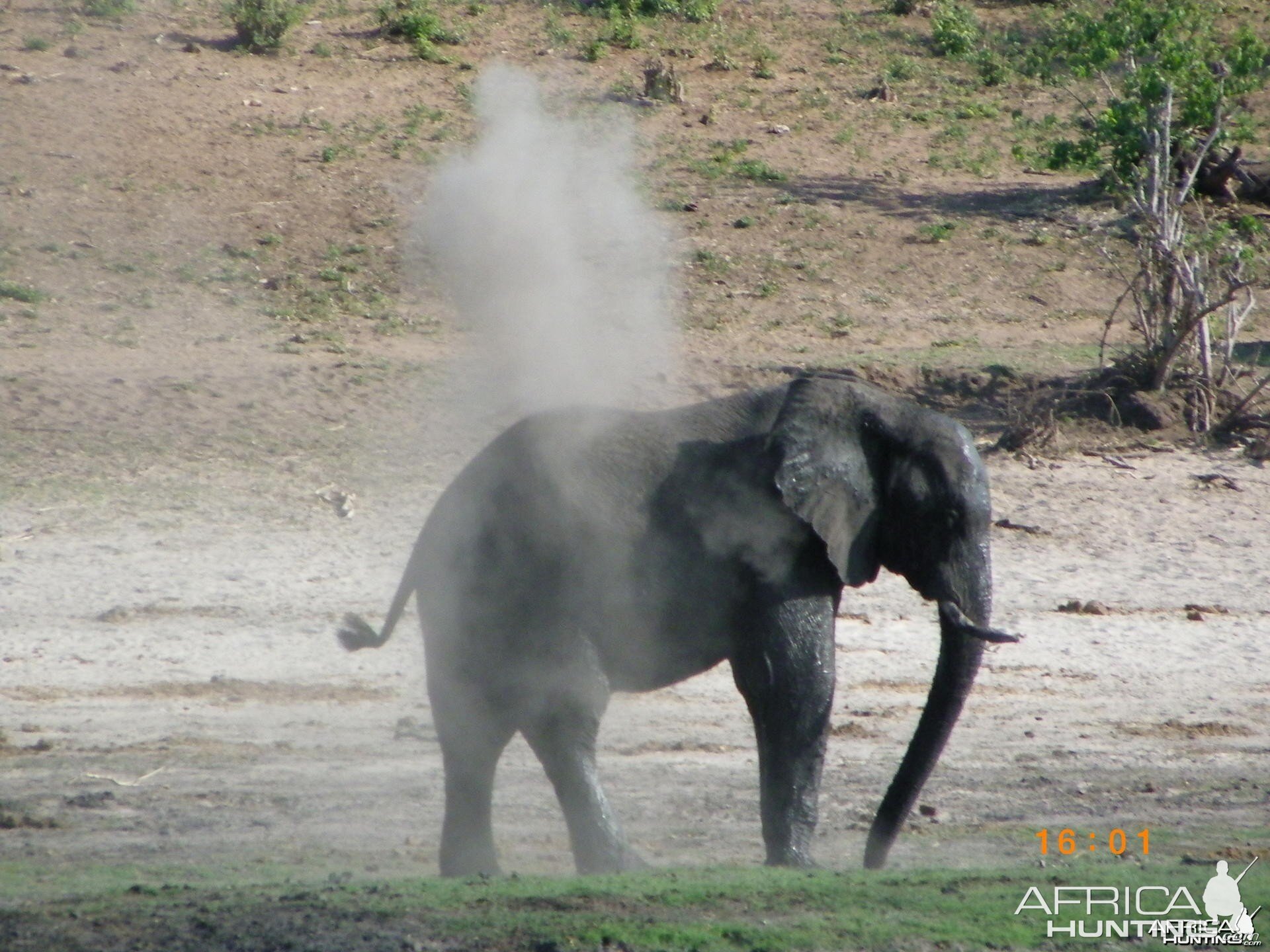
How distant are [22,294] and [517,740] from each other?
799 centimetres

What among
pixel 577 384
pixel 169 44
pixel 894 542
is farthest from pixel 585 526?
pixel 169 44

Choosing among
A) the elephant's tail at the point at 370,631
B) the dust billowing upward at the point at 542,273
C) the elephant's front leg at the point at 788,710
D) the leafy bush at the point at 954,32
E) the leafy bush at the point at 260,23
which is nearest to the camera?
the elephant's front leg at the point at 788,710

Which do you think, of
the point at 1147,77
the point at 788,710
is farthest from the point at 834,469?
the point at 1147,77

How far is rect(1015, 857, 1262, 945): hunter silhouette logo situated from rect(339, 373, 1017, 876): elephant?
2.87ft

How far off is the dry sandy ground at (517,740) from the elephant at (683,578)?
76cm

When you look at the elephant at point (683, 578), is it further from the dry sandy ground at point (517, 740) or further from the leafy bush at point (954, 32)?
the leafy bush at point (954, 32)

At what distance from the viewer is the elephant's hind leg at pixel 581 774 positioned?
5.70 meters

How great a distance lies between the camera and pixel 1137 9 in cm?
1641

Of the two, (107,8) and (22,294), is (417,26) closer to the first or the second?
(107,8)

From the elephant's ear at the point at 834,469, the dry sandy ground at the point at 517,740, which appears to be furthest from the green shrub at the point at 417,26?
the elephant's ear at the point at 834,469

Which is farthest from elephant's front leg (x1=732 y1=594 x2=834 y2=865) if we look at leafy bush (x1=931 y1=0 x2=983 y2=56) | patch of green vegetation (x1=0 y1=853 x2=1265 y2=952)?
leafy bush (x1=931 y1=0 x2=983 y2=56)

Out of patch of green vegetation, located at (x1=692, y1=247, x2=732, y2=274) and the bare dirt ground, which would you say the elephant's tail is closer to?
the bare dirt ground

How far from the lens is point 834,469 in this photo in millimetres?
5938

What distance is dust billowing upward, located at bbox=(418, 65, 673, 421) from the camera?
10.6 metres
